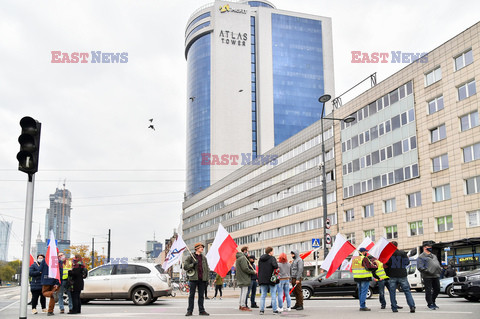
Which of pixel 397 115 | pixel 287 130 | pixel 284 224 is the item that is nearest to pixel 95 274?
pixel 397 115

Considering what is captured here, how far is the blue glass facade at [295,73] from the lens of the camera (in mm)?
142000

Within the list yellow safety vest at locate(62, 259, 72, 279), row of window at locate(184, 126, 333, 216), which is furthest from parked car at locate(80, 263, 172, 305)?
row of window at locate(184, 126, 333, 216)

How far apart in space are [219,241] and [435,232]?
1314 inches

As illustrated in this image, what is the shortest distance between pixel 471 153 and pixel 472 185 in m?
2.49

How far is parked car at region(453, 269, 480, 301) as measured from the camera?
1695cm

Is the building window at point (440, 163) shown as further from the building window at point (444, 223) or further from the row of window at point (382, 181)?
the building window at point (444, 223)

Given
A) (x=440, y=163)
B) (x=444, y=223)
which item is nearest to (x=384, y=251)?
(x=444, y=223)

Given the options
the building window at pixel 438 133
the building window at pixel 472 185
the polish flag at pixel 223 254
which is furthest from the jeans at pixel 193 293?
the building window at pixel 438 133

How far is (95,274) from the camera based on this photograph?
64.1 feet

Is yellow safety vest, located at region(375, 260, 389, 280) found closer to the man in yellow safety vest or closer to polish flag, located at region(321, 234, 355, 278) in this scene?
the man in yellow safety vest

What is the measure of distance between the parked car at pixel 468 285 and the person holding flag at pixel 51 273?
1237 cm

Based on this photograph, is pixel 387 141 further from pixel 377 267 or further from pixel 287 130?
pixel 287 130

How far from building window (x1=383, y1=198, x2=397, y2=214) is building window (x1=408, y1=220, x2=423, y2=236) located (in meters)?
2.71

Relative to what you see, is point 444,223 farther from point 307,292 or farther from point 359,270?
point 359,270
